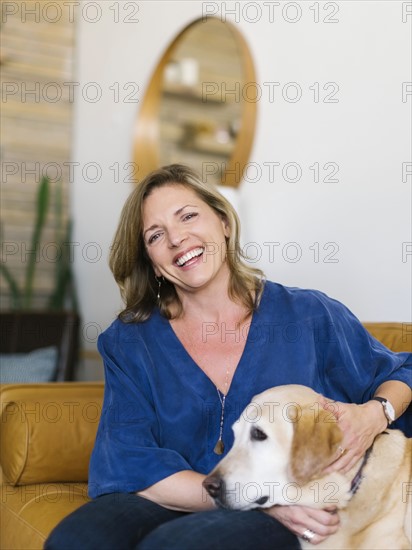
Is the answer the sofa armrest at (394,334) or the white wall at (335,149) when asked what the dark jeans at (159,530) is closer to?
the sofa armrest at (394,334)

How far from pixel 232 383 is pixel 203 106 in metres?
1.75

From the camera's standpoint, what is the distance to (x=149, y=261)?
204 cm

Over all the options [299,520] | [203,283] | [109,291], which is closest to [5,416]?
[203,283]

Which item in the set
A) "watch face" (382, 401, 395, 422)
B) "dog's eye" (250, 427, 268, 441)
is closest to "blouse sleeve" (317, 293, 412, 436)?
"watch face" (382, 401, 395, 422)

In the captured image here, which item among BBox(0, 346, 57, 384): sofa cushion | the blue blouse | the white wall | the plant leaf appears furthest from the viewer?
the plant leaf

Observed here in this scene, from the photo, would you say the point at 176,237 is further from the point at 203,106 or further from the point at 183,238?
the point at 203,106

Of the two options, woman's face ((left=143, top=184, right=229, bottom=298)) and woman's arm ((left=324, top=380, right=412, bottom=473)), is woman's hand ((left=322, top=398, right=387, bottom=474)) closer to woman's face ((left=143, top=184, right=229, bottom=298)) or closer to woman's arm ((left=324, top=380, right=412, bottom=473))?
woman's arm ((left=324, top=380, right=412, bottom=473))

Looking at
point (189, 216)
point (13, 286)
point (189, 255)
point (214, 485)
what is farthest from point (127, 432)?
point (13, 286)

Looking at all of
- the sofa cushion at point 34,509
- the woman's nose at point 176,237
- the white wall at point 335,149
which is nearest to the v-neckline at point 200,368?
the woman's nose at point 176,237

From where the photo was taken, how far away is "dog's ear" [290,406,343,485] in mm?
1387

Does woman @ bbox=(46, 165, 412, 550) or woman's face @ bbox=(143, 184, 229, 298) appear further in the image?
woman's face @ bbox=(143, 184, 229, 298)

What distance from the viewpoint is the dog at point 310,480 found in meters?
1.40

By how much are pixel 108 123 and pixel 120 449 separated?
103 inches

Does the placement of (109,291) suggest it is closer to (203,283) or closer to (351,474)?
(203,283)
